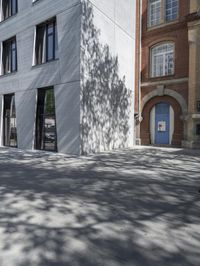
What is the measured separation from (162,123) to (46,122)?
8.13 meters

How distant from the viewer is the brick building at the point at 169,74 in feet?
51.1

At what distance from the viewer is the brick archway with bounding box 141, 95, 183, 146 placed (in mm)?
16562

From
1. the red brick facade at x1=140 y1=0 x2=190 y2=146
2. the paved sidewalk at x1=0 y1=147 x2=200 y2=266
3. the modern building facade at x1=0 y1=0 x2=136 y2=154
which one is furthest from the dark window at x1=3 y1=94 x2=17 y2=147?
the red brick facade at x1=140 y1=0 x2=190 y2=146

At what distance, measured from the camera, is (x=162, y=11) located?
17297 millimetres

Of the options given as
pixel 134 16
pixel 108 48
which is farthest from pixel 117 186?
pixel 134 16

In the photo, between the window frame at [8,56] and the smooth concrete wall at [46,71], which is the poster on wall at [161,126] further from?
the window frame at [8,56]

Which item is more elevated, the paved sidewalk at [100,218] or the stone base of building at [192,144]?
the stone base of building at [192,144]

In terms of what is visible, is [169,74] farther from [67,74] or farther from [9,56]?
[9,56]

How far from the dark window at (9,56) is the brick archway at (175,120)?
9.64m

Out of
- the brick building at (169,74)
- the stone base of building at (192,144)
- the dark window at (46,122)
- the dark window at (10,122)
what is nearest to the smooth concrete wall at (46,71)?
the dark window at (46,122)

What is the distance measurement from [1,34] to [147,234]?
17.3 metres

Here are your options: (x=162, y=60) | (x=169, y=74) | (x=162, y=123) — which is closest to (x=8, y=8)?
(x=162, y=60)

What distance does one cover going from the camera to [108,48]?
1459 centimetres

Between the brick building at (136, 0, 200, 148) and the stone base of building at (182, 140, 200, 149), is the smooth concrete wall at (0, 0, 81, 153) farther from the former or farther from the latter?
the stone base of building at (182, 140, 200, 149)
